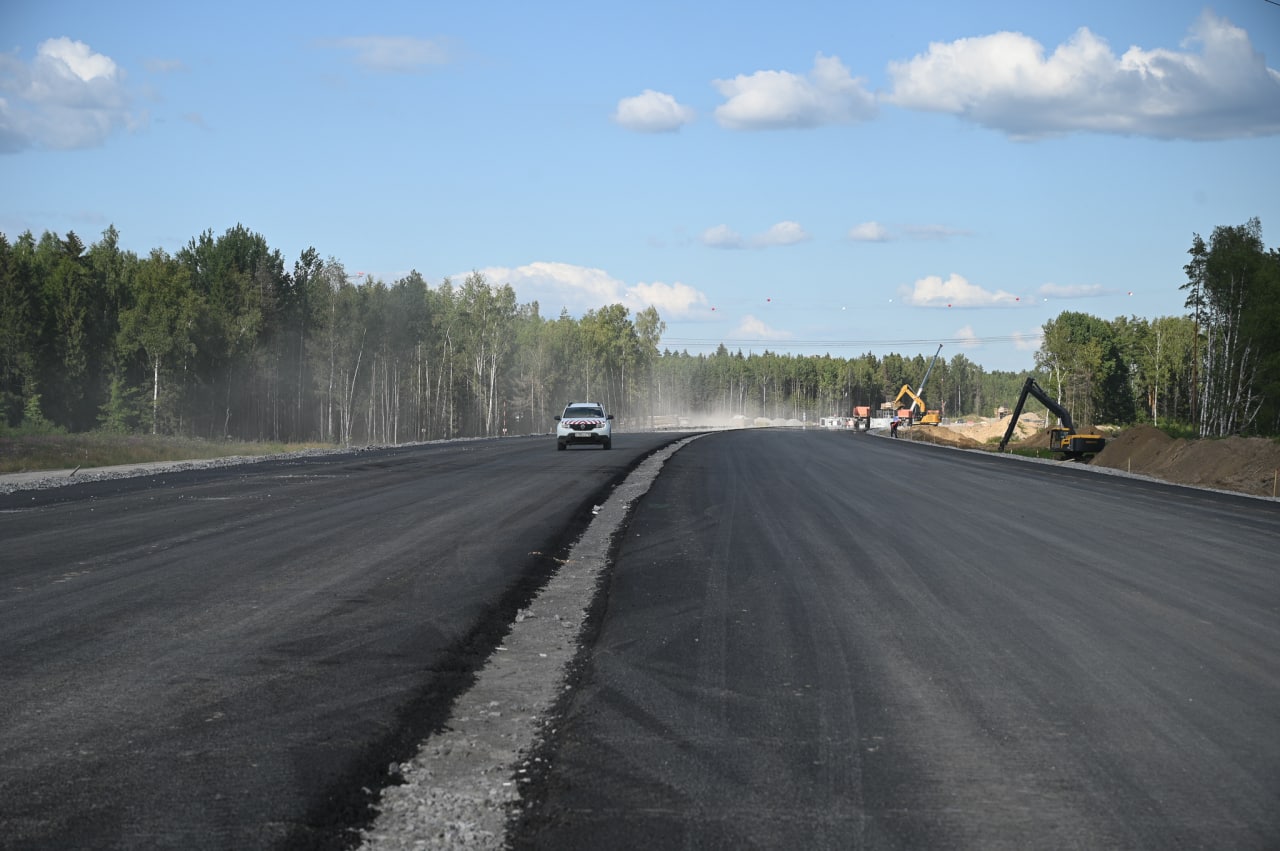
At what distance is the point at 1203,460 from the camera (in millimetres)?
32812

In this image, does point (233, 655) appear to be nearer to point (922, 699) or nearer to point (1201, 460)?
point (922, 699)

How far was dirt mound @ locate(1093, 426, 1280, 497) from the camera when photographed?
95.1ft

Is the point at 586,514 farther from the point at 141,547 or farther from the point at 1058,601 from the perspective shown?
the point at 1058,601

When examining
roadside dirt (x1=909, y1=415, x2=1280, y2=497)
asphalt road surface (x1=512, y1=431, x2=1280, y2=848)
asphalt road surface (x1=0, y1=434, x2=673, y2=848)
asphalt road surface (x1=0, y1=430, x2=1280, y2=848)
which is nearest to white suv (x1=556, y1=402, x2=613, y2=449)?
roadside dirt (x1=909, y1=415, x2=1280, y2=497)

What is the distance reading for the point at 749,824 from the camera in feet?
15.3

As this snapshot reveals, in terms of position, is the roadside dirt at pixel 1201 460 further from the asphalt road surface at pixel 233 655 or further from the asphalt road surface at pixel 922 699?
the asphalt road surface at pixel 233 655

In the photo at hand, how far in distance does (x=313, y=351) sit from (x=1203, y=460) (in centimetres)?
7655

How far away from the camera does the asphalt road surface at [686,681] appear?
188 inches

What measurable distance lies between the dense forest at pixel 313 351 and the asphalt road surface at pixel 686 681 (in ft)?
181

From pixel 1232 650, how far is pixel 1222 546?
7.31m

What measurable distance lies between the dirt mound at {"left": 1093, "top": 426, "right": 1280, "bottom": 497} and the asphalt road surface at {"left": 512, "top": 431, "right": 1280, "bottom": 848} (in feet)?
52.5

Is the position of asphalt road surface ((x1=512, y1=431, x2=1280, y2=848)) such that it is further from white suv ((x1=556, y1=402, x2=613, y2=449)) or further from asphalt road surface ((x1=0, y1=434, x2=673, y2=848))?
white suv ((x1=556, y1=402, x2=613, y2=449))

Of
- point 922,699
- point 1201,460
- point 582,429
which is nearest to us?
point 922,699

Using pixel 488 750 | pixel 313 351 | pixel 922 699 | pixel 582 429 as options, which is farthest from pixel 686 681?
pixel 313 351
